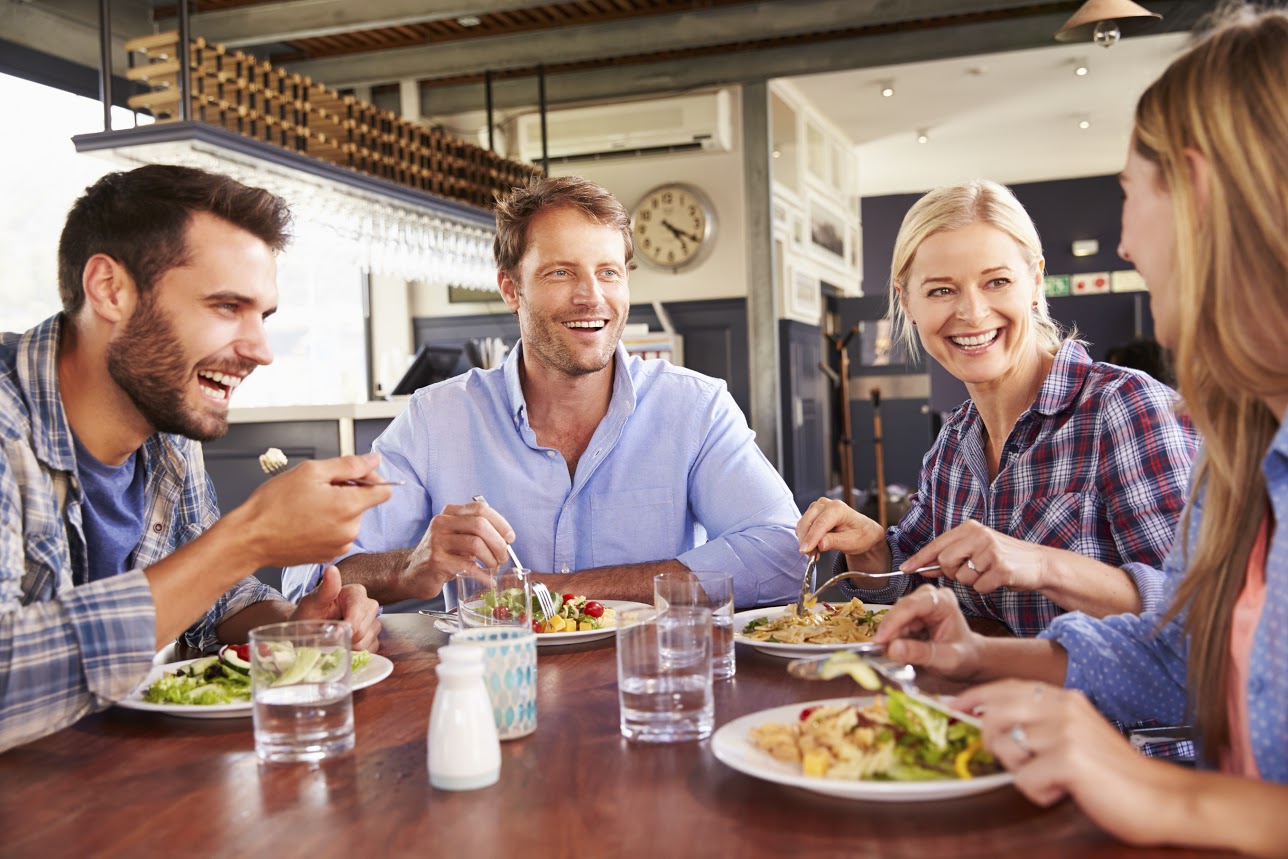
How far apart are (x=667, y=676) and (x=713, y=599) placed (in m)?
0.22

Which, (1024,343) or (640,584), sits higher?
(1024,343)

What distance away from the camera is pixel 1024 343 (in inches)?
83.7

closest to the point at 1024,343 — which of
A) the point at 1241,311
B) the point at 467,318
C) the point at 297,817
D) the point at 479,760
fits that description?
the point at 1241,311

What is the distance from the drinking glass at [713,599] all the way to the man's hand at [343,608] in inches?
20.8

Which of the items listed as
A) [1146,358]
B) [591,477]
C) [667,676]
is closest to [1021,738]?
[667,676]

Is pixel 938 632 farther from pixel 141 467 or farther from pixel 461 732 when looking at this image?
pixel 141 467

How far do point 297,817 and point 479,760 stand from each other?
0.56 ft

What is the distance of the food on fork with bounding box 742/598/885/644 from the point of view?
163 cm

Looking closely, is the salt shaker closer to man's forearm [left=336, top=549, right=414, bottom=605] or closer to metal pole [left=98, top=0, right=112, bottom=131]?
man's forearm [left=336, top=549, right=414, bottom=605]

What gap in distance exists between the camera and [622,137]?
7449 millimetres

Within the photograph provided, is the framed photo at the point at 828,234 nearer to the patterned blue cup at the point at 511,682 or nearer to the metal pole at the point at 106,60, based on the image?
the metal pole at the point at 106,60

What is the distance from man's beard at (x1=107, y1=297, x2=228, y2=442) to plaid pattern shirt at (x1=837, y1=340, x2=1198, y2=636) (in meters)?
1.25

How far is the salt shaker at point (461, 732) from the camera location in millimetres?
1083

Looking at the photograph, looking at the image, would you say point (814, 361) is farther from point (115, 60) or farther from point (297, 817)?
point (297, 817)
